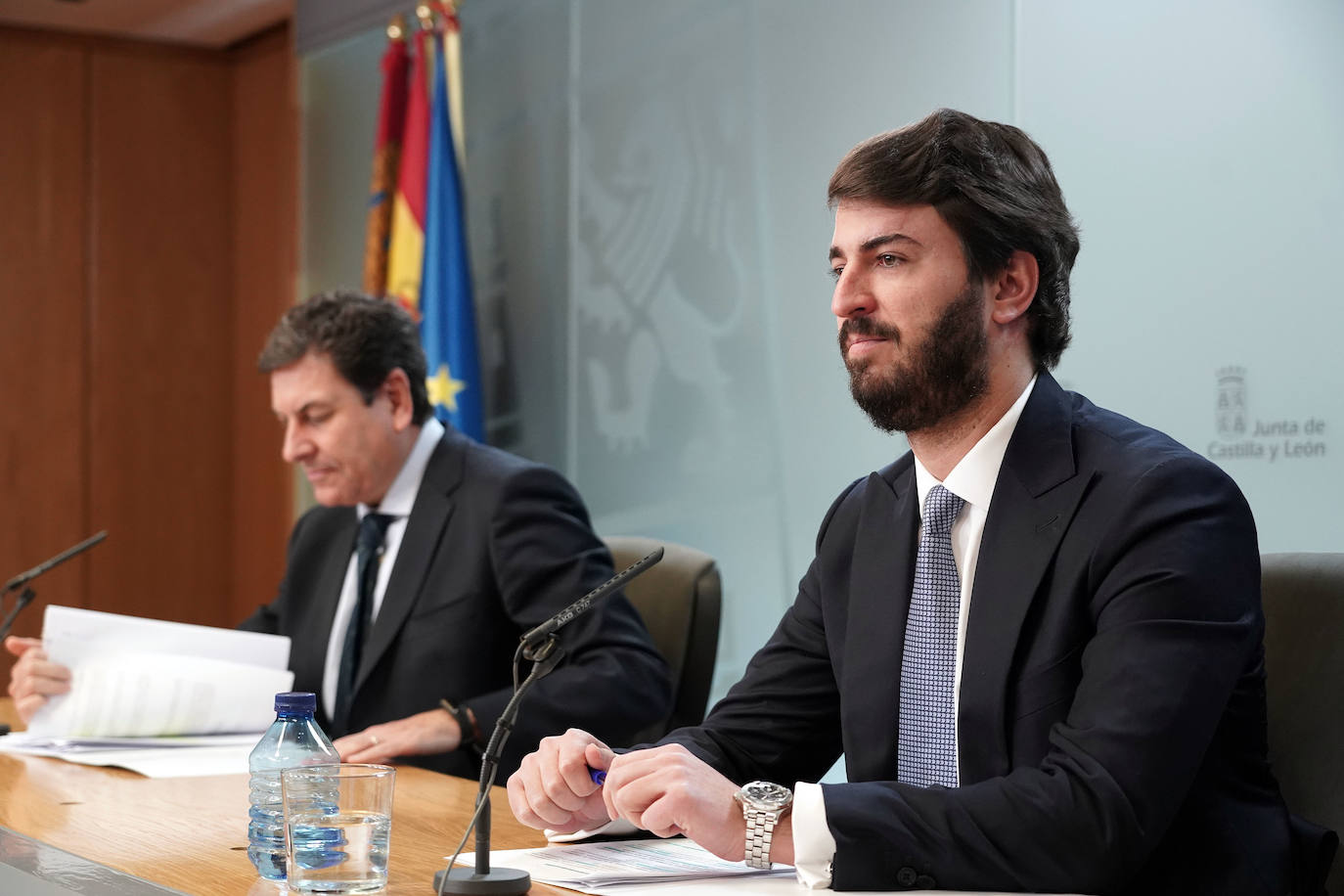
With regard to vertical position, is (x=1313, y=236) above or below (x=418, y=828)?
above

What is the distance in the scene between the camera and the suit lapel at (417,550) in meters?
2.81

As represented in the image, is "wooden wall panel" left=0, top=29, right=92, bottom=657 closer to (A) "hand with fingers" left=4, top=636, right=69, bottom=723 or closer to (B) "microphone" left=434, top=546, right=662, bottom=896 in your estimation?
(A) "hand with fingers" left=4, top=636, right=69, bottom=723

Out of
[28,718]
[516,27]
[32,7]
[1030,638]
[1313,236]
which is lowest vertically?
[28,718]

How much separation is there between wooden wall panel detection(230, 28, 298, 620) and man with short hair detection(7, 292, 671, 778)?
3020mm

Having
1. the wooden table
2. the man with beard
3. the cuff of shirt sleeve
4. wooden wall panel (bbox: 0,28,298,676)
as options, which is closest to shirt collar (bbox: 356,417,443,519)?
the wooden table

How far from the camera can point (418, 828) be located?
1.84 metres

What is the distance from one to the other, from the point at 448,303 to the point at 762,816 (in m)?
3.22

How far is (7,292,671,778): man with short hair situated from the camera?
103 inches

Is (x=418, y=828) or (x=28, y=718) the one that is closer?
(x=418, y=828)

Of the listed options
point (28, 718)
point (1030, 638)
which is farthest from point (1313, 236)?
point (28, 718)

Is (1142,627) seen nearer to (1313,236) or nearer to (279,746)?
(279,746)

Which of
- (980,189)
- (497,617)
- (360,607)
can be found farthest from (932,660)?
(360,607)

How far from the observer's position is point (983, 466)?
5.89 ft

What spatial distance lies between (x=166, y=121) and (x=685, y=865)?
535cm
